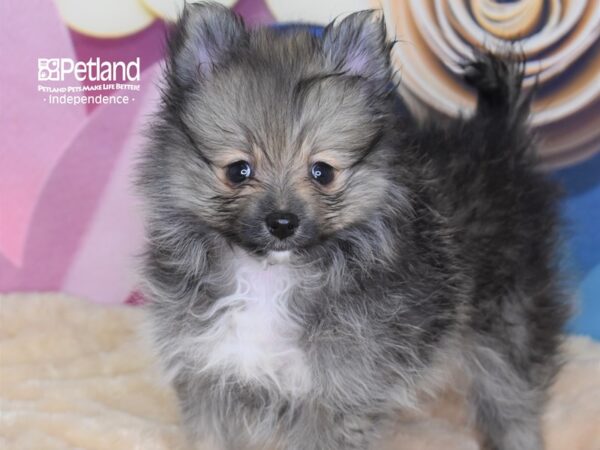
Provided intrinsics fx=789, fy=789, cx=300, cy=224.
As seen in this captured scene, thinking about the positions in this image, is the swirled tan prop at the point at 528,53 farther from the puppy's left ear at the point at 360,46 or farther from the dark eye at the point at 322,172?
the dark eye at the point at 322,172

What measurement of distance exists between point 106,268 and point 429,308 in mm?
1754

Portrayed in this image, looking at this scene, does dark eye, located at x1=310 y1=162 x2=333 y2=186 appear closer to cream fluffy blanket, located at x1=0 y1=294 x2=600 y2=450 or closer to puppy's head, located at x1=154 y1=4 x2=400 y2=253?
puppy's head, located at x1=154 y1=4 x2=400 y2=253

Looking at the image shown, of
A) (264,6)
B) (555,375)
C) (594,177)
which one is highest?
(264,6)

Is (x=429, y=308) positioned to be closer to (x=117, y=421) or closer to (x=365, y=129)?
(x=365, y=129)

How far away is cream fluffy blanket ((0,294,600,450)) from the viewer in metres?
2.71

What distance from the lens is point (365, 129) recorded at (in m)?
2.08

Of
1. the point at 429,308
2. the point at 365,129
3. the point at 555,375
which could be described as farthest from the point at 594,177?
the point at 365,129

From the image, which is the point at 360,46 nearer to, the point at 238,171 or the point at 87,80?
the point at 238,171

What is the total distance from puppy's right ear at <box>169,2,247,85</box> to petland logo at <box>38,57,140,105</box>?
127 cm

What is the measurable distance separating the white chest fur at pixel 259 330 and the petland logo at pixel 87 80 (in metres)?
1.47

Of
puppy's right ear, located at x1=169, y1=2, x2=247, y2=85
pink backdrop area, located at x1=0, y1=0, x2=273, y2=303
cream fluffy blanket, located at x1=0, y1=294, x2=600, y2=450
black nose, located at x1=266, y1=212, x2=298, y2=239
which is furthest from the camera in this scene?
pink backdrop area, located at x1=0, y1=0, x2=273, y2=303

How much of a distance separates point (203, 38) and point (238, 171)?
1.25 feet

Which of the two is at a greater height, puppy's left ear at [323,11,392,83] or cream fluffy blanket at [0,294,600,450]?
puppy's left ear at [323,11,392,83]

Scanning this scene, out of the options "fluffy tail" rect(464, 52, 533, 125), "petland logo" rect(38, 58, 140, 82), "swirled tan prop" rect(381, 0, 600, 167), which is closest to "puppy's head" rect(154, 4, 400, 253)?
"fluffy tail" rect(464, 52, 533, 125)
